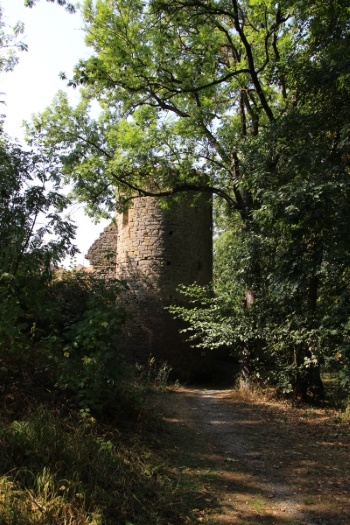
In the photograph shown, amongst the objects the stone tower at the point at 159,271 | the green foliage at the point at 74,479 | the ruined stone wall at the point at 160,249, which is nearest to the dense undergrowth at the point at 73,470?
the green foliage at the point at 74,479

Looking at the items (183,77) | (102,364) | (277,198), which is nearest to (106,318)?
(102,364)

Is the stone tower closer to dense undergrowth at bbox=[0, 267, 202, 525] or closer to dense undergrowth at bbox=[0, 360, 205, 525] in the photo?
dense undergrowth at bbox=[0, 267, 202, 525]

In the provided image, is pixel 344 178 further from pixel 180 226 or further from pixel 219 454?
pixel 180 226

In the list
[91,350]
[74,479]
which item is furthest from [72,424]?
[74,479]

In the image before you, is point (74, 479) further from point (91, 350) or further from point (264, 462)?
point (264, 462)

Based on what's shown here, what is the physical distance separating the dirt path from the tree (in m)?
1.33

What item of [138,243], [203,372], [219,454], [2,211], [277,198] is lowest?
[219,454]

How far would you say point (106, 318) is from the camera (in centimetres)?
496

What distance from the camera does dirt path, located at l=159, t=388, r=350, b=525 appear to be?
3652mm

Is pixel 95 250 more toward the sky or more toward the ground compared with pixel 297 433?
more toward the sky

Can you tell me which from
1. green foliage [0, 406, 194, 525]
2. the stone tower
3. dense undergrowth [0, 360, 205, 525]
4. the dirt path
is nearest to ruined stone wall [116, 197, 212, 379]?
the stone tower

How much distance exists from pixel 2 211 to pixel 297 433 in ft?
18.1

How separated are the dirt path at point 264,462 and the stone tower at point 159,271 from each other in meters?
3.64

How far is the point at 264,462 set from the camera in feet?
16.2
